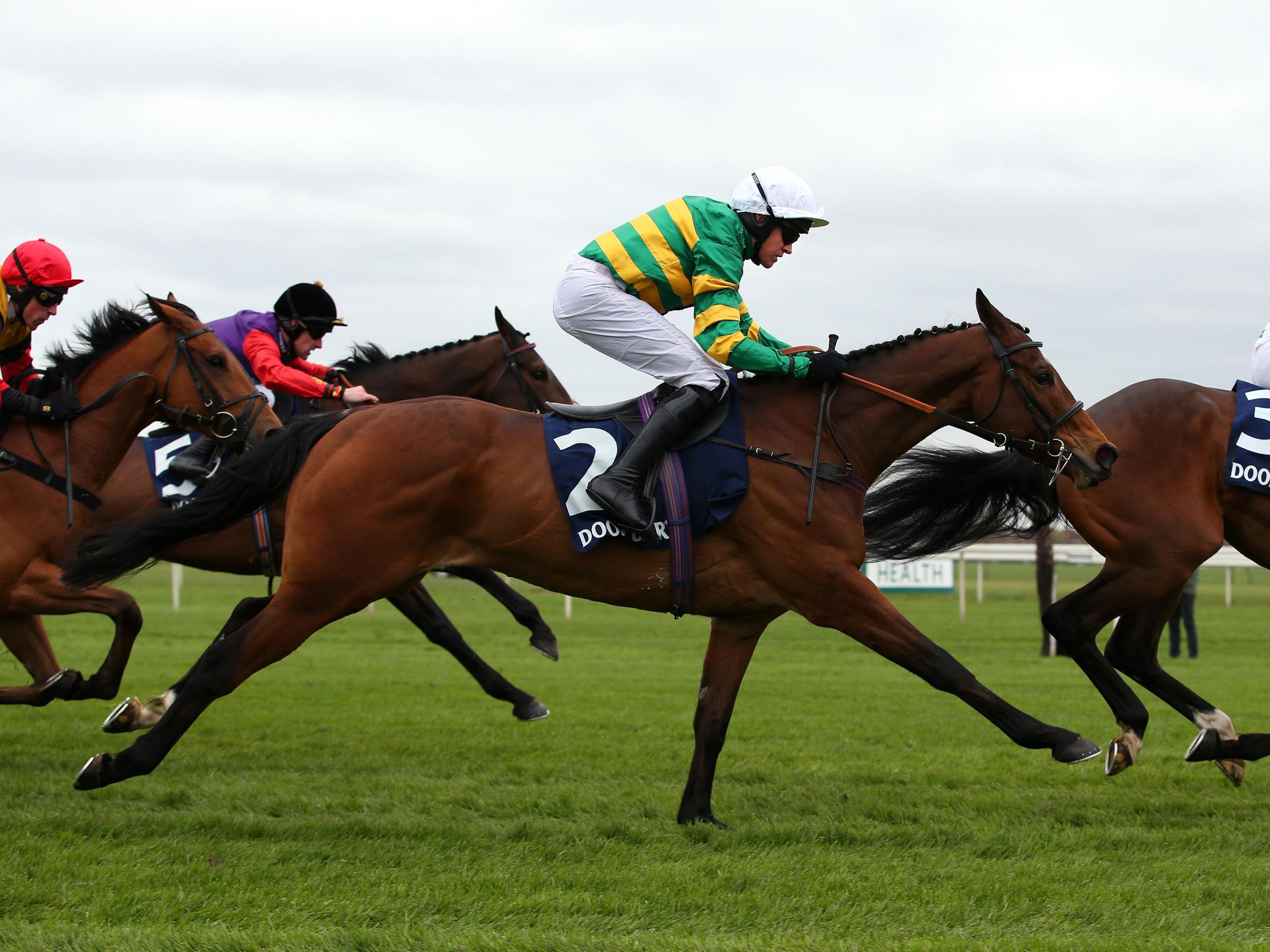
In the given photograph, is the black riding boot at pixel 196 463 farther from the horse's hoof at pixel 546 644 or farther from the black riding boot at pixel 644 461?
the black riding boot at pixel 644 461

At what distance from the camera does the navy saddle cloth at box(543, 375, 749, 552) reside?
4.55 meters

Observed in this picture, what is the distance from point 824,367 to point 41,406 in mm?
3683

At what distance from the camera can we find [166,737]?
14.3 ft

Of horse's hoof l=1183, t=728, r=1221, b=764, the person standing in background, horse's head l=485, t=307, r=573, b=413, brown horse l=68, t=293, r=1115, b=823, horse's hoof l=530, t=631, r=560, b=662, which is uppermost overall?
horse's head l=485, t=307, r=573, b=413

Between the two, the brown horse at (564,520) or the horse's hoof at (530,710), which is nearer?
the brown horse at (564,520)

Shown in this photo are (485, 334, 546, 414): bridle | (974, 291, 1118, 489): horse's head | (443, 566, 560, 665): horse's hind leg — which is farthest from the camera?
(485, 334, 546, 414): bridle

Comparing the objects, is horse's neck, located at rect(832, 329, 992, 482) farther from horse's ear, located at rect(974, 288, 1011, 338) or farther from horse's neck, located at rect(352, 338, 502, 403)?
horse's neck, located at rect(352, 338, 502, 403)

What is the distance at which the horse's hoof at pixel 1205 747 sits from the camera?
5523 mm

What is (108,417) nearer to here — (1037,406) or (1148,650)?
(1037,406)

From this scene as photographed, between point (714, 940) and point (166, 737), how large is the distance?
7.13 ft

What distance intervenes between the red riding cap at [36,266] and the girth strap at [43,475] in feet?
2.63

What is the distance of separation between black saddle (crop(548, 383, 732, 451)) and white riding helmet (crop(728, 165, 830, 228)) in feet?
2.45

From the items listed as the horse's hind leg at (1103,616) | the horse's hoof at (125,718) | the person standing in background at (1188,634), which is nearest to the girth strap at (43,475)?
the horse's hoof at (125,718)

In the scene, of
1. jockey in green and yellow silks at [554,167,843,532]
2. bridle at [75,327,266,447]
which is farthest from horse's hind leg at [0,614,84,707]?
jockey in green and yellow silks at [554,167,843,532]
